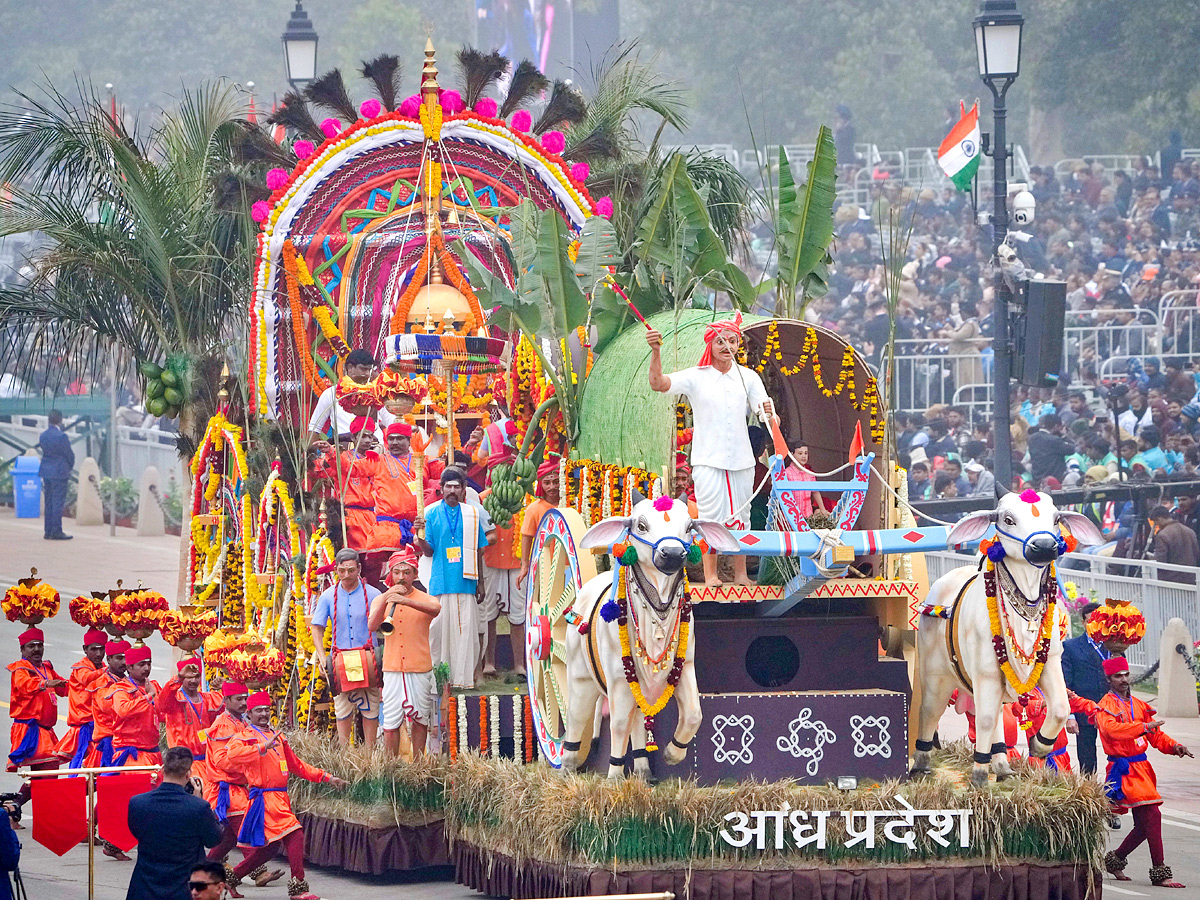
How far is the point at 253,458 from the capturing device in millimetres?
16719

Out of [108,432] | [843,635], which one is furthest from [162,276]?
[108,432]

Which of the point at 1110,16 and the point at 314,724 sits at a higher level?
the point at 1110,16

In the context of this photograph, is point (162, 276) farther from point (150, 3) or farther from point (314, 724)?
point (150, 3)

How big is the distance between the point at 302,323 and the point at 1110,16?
3671 cm

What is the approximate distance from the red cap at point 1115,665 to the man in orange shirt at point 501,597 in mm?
4070

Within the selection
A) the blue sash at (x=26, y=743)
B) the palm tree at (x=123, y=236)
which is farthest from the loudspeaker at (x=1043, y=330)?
the blue sash at (x=26, y=743)

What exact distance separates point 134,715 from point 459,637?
7.84ft

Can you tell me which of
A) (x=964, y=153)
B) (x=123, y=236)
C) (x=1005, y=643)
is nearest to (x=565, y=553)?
(x=1005, y=643)

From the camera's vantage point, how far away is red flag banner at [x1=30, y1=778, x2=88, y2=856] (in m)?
14.7

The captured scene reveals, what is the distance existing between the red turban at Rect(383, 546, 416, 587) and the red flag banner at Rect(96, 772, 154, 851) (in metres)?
2.12

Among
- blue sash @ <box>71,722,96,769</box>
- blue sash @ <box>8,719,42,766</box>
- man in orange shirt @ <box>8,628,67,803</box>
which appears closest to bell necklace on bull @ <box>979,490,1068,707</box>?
blue sash @ <box>71,722,96,769</box>

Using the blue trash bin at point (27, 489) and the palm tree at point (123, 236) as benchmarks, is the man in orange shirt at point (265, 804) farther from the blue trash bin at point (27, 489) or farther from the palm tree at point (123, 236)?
the blue trash bin at point (27, 489)

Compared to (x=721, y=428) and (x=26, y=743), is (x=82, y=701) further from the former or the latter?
(x=721, y=428)

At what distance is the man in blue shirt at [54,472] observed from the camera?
31.3 m
